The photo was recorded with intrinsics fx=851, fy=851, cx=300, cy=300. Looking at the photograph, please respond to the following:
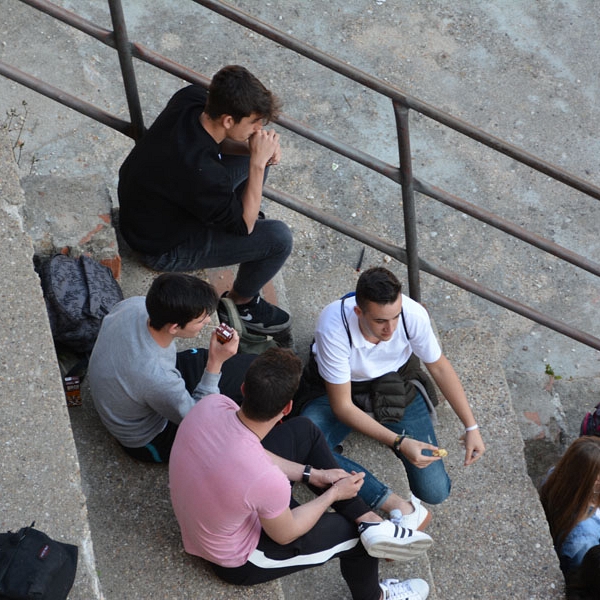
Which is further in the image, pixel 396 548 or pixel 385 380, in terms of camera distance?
pixel 385 380

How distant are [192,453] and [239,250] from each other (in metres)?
1.24

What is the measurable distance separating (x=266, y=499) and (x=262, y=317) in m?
1.40

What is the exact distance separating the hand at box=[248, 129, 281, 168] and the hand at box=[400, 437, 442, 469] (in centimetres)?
128

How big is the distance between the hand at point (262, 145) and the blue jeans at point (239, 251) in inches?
8.2

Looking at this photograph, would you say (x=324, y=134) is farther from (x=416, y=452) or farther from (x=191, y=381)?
(x=416, y=452)

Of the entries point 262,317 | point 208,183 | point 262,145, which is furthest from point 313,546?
point 262,145

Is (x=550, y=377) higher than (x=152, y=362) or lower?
lower

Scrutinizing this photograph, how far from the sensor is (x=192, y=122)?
11.0 ft

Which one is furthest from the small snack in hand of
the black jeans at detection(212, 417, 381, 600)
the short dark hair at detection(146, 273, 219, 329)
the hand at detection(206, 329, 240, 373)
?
the black jeans at detection(212, 417, 381, 600)

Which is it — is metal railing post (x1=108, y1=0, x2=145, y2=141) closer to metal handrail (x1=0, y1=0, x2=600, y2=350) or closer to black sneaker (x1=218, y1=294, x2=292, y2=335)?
metal handrail (x1=0, y1=0, x2=600, y2=350)

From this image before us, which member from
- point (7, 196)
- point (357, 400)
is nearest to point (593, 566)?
point (357, 400)

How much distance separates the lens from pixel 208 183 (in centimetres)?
330

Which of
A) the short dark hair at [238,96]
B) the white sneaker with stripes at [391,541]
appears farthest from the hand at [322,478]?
the short dark hair at [238,96]

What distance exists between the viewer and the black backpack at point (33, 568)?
6.73ft
